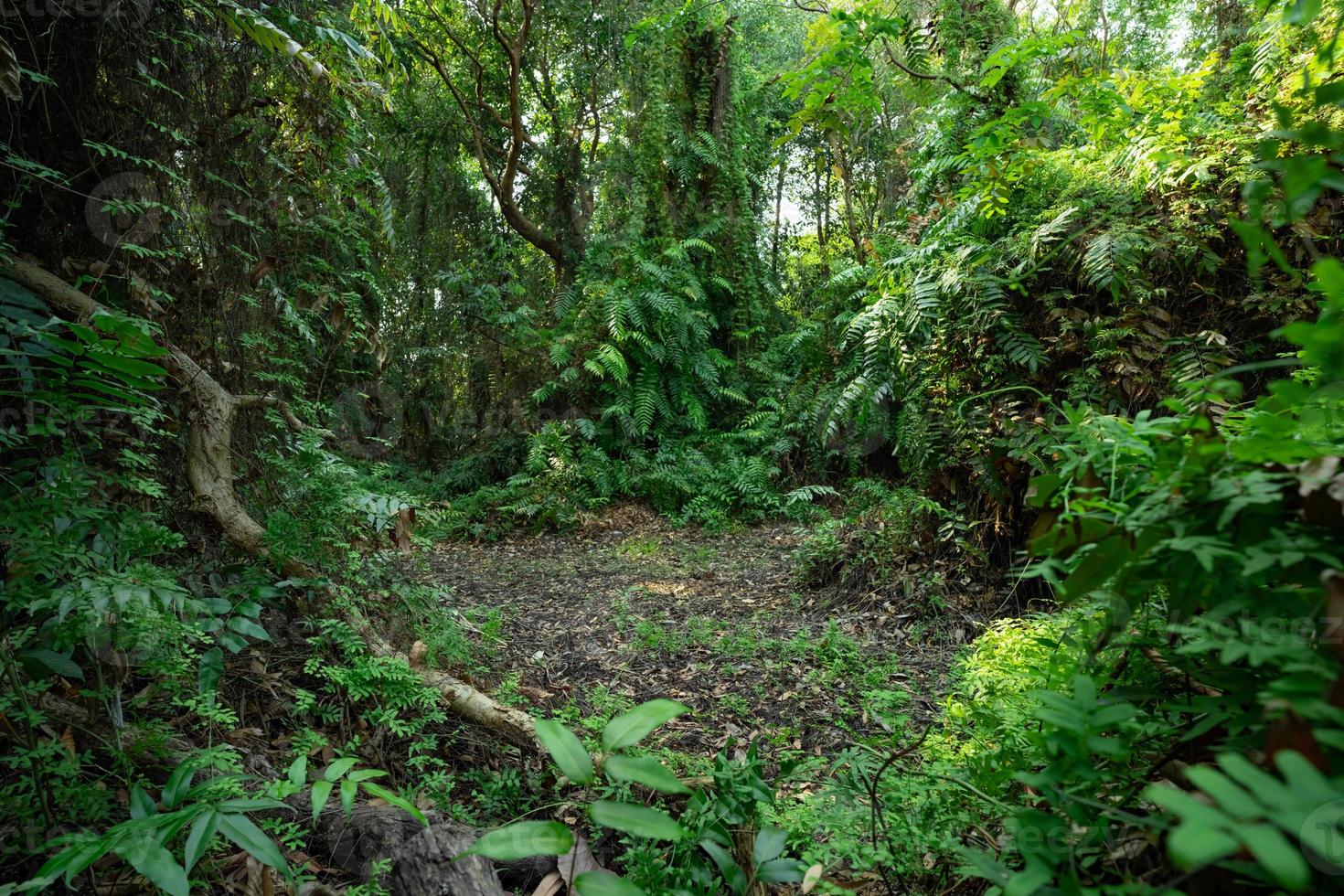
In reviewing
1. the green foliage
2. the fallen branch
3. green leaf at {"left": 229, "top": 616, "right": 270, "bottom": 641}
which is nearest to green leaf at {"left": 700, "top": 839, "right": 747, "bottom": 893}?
the green foliage

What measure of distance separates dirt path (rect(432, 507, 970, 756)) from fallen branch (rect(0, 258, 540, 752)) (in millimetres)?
220

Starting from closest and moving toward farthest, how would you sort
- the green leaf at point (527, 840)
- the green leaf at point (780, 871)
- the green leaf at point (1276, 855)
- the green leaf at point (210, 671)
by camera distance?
the green leaf at point (1276, 855) < the green leaf at point (527, 840) < the green leaf at point (780, 871) < the green leaf at point (210, 671)

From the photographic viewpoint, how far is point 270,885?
154 cm

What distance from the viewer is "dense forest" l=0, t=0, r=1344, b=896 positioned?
828 millimetres

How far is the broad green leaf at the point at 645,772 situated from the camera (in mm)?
948

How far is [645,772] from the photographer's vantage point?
3.19 feet

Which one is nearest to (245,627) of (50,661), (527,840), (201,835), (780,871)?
(50,661)

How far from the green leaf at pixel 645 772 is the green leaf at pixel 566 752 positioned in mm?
33

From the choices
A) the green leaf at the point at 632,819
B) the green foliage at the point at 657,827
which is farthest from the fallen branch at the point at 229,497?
the green leaf at the point at 632,819

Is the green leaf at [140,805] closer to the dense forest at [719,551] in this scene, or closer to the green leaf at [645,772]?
the dense forest at [719,551]

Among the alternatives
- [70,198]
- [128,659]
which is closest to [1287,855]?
[128,659]

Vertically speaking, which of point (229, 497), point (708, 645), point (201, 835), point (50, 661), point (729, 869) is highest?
point (229, 497)

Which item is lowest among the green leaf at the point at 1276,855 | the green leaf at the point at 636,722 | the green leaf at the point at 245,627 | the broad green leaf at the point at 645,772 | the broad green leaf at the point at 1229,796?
the green leaf at the point at 245,627

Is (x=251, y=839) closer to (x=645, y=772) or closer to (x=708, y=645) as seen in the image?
(x=645, y=772)
